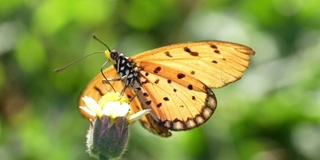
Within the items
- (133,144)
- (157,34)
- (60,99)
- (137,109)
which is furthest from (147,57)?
(157,34)

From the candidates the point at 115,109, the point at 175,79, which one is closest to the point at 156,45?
the point at 175,79

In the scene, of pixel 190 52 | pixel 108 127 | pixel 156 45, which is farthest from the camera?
pixel 156 45

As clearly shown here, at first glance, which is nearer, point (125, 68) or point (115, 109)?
point (115, 109)

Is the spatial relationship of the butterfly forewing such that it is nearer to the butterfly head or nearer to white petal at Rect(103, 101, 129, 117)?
the butterfly head

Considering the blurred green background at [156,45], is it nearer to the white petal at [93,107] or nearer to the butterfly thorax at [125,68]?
the butterfly thorax at [125,68]

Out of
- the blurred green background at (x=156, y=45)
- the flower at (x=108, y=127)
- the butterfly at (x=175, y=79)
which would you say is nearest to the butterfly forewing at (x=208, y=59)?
the butterfly at (x=175, y=79)

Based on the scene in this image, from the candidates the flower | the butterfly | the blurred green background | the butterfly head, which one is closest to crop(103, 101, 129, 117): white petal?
the flower

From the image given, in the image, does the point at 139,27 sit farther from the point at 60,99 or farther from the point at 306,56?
the point at 306,56

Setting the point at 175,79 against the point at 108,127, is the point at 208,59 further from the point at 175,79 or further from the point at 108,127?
the point at 108,127
